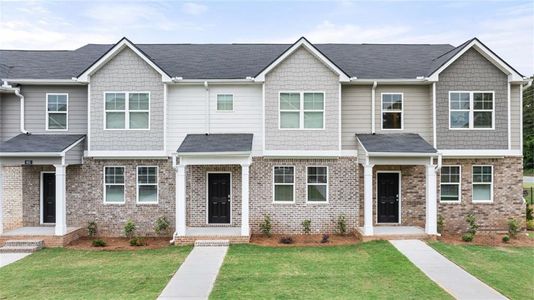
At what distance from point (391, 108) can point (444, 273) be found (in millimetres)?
7154

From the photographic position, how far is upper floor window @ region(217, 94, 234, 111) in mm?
14148

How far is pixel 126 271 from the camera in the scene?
9.81 metres

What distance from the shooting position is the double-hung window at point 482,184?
14.2m

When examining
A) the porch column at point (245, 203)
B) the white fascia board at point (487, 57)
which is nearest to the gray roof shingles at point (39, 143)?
the porch column at point (245, 203)

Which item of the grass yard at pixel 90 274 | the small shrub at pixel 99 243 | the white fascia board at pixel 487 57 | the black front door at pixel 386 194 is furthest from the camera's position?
the black front door at pixel 386 194

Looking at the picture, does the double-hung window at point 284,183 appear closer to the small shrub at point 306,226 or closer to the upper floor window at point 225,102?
the small shrub at point 306,226

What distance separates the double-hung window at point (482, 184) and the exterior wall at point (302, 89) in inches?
237

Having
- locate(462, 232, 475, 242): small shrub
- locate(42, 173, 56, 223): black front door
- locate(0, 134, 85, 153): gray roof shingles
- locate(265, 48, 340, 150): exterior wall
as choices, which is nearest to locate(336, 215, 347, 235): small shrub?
locate(265, 48, 340, 150): exterior wall

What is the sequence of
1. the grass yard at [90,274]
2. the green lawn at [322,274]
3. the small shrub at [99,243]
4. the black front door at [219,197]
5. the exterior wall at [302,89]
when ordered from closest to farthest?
the green lawn at [322,274] → the grass yard at [90,274] → the small shrub at [99,243] → the exterior wall at [302,89] → the black front door at [219,197]

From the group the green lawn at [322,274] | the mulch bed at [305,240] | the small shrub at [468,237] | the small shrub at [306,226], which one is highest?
the small shrub at [306,226]

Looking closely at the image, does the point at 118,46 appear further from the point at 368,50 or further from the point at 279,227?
the point at 368,50

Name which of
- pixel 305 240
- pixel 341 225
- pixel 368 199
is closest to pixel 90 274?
pixel 305 240

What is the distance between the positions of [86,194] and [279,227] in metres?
8.01

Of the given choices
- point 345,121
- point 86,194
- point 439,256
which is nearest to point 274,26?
point 345,121
